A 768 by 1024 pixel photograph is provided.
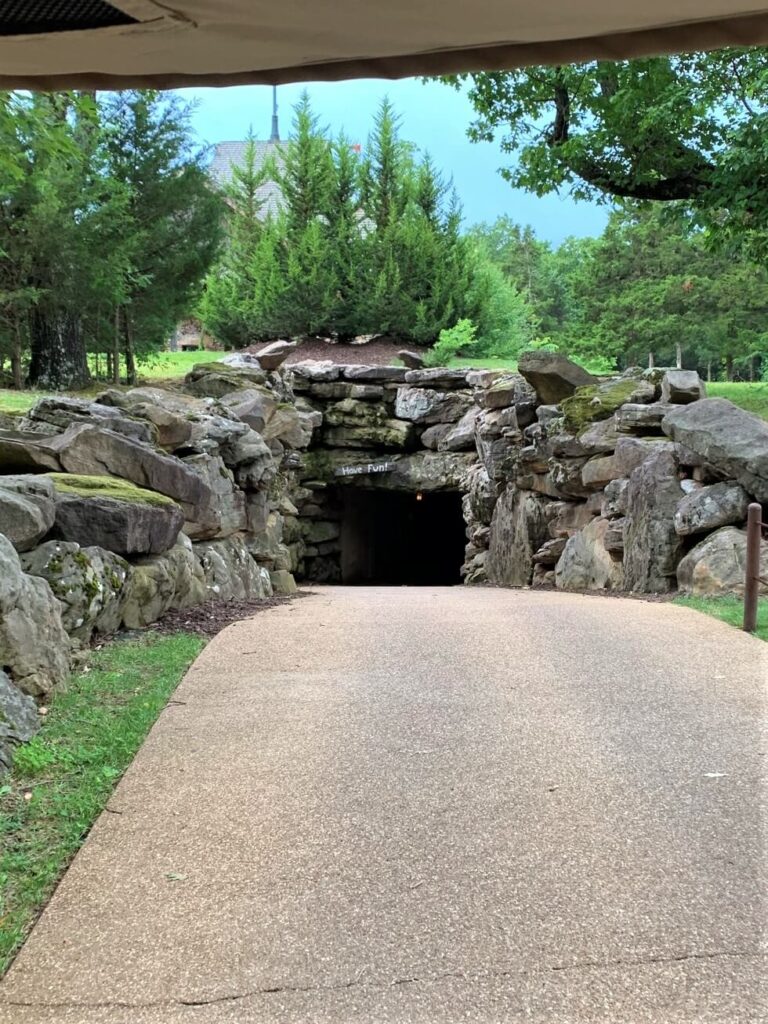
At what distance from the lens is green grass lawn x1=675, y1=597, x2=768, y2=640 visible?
7.47 metres

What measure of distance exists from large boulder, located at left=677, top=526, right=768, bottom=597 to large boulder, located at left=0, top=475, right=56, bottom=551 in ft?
24.3

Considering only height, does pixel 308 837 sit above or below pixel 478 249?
below

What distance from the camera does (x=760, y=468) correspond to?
9.64 meters

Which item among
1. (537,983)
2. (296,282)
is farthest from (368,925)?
(296,282)

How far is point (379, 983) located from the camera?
2.49m

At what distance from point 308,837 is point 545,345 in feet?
96.5

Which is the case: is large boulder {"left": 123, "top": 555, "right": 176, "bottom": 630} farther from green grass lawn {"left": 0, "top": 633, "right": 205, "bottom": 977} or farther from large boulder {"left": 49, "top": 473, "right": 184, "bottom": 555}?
green grass lawn {"left": 0, "top": 633, "right": 205, "bottom": 977}

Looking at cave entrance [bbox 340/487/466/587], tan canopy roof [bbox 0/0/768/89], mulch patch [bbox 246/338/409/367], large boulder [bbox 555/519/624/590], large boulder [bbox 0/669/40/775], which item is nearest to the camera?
tan canopy roof [bbox 0/0/768/89]

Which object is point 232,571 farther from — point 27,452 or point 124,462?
point 27,452

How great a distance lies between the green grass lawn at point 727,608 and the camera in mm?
7473

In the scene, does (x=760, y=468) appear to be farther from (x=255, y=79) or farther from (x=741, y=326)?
(x=741, y=326)

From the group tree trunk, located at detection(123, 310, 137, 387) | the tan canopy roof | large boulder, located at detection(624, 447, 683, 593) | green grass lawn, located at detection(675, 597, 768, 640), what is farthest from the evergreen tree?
the tan canopy roof

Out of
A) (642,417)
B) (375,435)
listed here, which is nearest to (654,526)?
(642,417)

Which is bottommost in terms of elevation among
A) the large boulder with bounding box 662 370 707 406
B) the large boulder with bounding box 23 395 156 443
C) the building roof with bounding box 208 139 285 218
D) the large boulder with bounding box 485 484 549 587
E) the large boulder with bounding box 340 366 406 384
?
the large boulder with bounding box 485 484 549 587
